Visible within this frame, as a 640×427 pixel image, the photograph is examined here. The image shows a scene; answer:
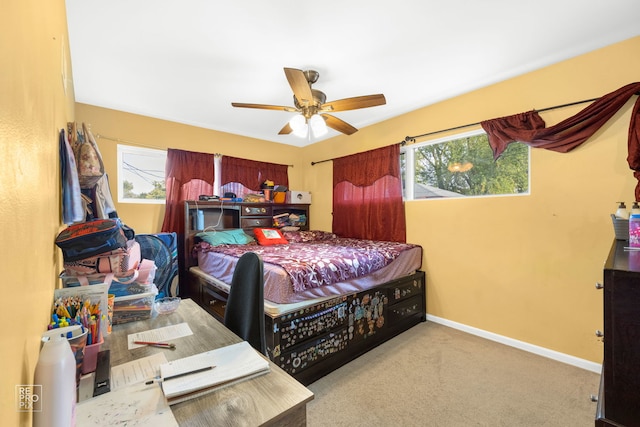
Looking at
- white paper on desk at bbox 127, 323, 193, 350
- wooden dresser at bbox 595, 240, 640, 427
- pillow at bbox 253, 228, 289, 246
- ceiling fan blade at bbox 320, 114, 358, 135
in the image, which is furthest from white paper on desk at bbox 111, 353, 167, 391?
pillow at bbox 253, 228, 289, 246

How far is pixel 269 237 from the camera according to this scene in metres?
3.78

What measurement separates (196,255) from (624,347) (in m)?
3.65

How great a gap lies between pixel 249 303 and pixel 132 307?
59 cm

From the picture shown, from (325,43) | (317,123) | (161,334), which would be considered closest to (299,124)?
(317,123)

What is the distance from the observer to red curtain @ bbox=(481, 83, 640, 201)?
76.3 inches

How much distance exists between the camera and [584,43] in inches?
83.0

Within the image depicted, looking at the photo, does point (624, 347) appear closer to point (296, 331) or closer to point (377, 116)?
point (296, 331)

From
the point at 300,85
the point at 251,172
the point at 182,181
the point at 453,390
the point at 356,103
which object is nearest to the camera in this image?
the point at 453,390

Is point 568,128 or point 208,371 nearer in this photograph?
point 208,371

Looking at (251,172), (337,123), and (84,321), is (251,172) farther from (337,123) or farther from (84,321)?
(84,321)

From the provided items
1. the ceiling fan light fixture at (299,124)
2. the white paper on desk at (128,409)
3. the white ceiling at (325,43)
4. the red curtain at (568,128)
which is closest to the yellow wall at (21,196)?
the white paper on desk at (128,409)

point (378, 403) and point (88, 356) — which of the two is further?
point (378, 403)

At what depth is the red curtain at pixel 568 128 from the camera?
194 cm

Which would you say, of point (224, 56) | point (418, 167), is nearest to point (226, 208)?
point (224, 56)
